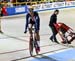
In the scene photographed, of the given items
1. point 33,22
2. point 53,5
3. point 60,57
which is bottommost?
point 53,5

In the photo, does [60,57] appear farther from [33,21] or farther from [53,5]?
[53,5]

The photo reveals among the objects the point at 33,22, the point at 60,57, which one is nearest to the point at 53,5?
the point at 33,22

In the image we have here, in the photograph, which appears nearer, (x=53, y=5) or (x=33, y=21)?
(x=33, y=21)

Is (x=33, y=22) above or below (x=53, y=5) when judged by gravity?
above

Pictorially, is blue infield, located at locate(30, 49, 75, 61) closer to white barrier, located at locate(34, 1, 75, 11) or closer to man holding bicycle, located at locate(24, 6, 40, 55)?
man holding bicycle, located at locate(24, 6, 40, 55)

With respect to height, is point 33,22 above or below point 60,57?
above

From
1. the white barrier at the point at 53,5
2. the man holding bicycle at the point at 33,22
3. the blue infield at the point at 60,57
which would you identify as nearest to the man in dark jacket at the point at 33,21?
the man holding bicycle at the point at 33,22

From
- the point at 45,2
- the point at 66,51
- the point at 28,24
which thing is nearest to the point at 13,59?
the point at 28,24

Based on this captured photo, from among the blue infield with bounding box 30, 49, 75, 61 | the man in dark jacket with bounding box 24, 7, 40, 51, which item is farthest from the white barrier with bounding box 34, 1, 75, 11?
the man in dark jacket with bounding box 24, 7, 40, 51

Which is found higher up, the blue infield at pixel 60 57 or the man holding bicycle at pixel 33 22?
the man holding bicycle at pixel 33 22

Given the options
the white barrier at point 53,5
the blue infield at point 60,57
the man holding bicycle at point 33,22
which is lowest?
the white barrier at point 53,5

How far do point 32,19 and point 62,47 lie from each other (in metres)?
2.70

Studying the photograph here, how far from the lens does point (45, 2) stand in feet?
128

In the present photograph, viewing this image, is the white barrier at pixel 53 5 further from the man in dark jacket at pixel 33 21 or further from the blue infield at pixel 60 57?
the man in dark jacket at pixel 33 21
